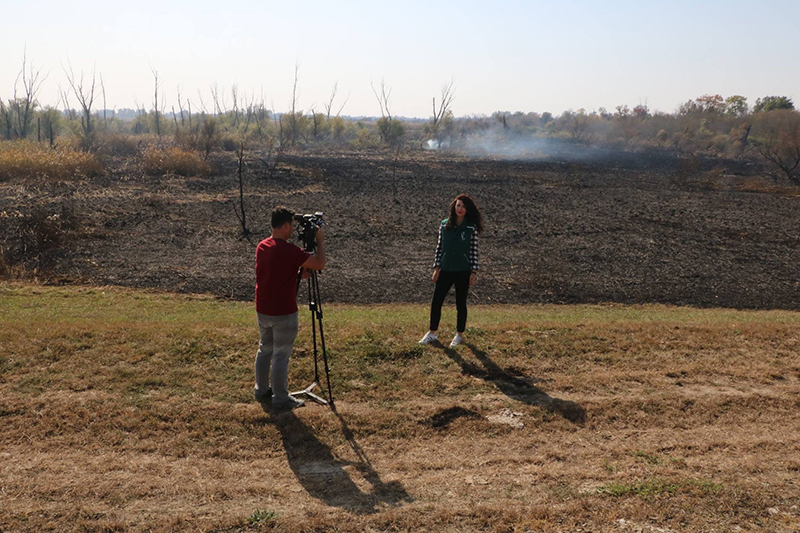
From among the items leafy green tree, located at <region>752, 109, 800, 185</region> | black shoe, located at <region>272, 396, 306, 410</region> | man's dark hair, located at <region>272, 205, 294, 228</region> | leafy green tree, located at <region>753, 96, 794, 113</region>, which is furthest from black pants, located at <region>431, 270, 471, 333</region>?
leafy green tree, located at <region>753, 96, 794, 113</region>

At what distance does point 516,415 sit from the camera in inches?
227

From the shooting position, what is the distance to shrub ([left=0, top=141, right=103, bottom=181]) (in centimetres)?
2381

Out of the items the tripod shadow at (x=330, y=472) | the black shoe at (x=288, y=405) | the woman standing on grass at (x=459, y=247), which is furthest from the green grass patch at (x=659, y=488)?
the woman standing on grass at (x=459, y=247)

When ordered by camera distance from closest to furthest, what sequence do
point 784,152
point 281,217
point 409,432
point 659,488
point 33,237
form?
point 659,488
point 281,217
point 409,432
point 33,237
point 784,152

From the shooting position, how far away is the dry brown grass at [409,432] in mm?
4078

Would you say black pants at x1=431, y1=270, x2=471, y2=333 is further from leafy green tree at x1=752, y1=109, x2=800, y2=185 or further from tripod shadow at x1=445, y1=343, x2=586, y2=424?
leafy green tree at x1=752, y1=109, x2=800, y2=185

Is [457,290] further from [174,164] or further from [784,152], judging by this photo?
[784,152]

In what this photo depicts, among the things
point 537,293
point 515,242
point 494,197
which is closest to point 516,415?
point 537,293

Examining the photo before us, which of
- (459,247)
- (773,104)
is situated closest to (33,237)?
(459,247)

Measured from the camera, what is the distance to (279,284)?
527 cm

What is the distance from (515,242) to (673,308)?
6.00 m

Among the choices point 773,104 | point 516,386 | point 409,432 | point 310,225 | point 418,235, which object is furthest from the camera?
point 773,104

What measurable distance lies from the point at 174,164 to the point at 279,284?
2509cm

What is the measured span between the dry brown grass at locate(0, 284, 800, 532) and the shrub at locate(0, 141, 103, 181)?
62.5ft
